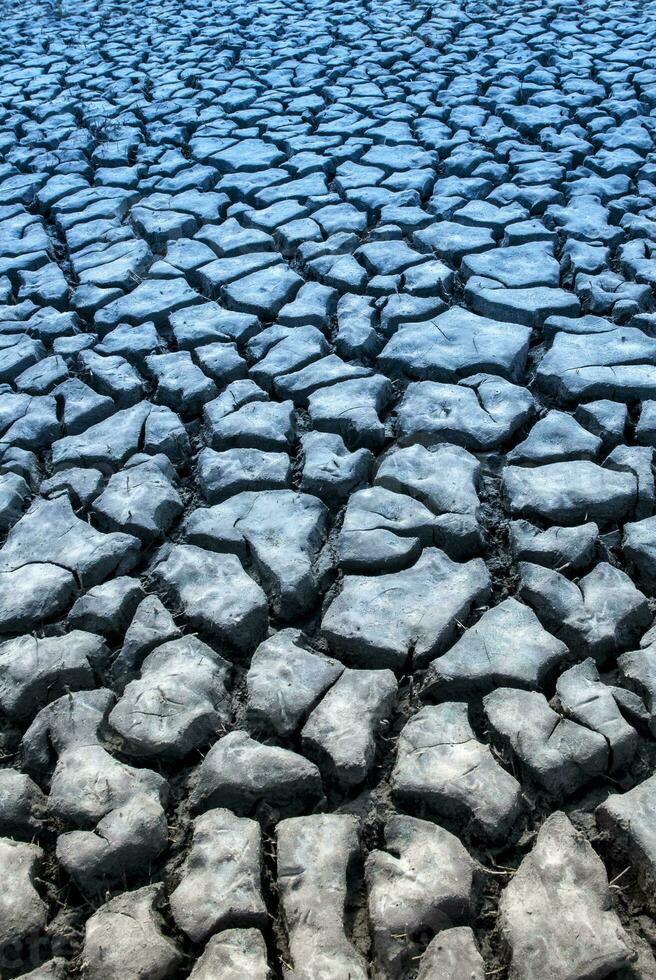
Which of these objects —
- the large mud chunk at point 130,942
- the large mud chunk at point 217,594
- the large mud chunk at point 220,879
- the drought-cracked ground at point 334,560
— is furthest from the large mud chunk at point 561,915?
the large mud chunk at point 217,594

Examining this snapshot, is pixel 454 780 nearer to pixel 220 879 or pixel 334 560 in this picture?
pixel 220 879

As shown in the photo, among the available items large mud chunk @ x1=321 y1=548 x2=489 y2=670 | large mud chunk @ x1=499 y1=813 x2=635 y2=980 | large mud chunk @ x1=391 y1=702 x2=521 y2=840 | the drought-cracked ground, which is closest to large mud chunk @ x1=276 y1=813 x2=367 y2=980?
the drought-cracked ground

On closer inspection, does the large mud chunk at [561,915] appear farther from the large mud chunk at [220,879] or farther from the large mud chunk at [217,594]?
the large mud chunk at [217,594]

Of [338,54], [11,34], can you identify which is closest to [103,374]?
[338,54]

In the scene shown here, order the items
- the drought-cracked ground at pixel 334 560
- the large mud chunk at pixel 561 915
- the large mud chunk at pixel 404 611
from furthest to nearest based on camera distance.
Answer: the large mud chunk at pixel 404 611 < the drought-cracked ground at pixel 334 560 < the large mud chunk at pixel 561 915

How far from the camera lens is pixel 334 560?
1.88m

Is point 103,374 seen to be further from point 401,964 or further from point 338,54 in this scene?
point 338,54

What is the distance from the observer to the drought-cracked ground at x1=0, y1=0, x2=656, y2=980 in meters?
1.27

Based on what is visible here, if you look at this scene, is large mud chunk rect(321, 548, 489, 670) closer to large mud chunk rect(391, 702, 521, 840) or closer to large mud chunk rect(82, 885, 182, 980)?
large mud chunk rect(391, 702, 521, 840)

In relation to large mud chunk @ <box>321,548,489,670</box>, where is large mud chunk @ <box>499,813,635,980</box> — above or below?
below

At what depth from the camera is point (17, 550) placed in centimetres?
197

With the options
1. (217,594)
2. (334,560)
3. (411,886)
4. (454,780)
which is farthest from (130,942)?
(334,560)

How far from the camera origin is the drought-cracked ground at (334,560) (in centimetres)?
127

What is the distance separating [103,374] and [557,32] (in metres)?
4.27
